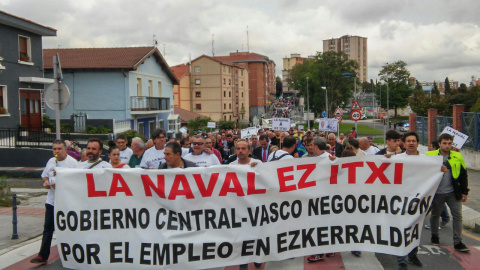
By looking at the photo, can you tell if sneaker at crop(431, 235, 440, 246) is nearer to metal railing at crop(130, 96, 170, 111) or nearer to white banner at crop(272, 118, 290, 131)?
white banner at crop(272, 118, 290, 131)

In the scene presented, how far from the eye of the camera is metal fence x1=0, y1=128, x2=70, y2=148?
20406 mm

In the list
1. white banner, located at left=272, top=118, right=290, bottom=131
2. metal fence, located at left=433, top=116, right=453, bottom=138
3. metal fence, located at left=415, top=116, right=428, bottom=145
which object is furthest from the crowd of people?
metal fence, located at left=415, top=116, right=428, bottom=145

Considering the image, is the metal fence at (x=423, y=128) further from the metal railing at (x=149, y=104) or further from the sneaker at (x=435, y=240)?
the sneaker at (x=435, y=240)

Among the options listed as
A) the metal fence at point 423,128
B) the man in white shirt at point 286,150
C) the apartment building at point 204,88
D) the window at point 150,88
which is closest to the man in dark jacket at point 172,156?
the man in white shirt at point 286,150

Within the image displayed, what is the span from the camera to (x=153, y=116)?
39.1 m

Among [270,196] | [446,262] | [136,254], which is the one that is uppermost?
[270,196]

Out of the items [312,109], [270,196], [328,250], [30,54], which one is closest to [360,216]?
[328,250]

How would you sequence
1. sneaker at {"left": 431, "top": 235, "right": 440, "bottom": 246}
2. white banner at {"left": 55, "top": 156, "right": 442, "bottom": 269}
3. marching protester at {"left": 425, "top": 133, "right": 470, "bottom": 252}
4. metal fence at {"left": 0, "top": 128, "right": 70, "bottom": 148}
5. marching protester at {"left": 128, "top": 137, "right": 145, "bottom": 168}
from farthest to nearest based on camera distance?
1. metal fence at {"left": 0, "top": 128, "right": 70, "bottom": 148}
2. marching protester at {"left": 128, "top": 137, "right": 145, "bottom": 168}
3. sneaker at {"left": 431, "top": 235, "right": 440, "bottom": 246}
4. marching protester at {"left": 425, "top": 133, "right": 470, "bottom": 252}
5. white banner at {"left": 55, "top": 156, "right": 442, "bottom": 269}

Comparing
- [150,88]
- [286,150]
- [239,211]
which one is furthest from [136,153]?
[150,88]

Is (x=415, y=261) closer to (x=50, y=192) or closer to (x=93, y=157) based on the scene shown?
(x=93, y=157)

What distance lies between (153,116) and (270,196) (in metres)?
33.7

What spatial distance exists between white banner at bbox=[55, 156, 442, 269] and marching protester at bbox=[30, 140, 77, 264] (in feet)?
1.92

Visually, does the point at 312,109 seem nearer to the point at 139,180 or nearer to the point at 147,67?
the point at 147,67

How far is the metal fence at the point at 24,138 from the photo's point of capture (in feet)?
66.9
